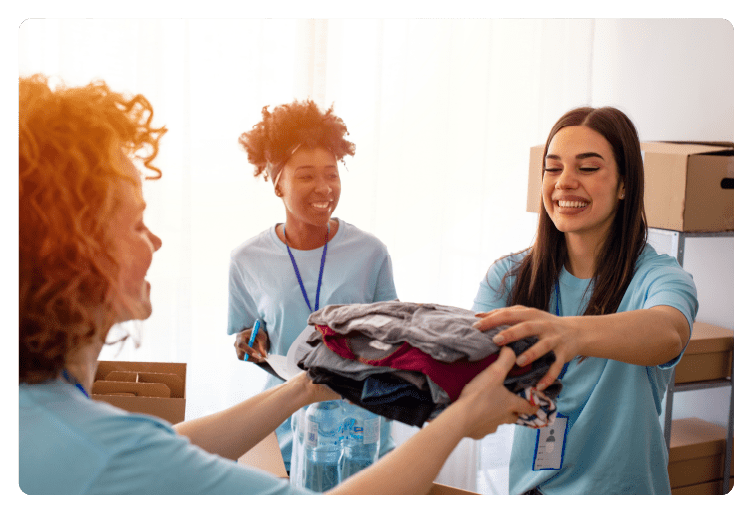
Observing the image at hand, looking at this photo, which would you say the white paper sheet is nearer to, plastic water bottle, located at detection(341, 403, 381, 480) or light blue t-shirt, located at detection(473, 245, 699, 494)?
plastic water bottle, located at detection(341, 403, 381, 480)

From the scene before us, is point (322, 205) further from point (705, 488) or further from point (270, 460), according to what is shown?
point (705, 488)

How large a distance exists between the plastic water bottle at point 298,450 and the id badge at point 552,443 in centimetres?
45

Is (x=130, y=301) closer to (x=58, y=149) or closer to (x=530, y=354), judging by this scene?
(x=58, y=149)

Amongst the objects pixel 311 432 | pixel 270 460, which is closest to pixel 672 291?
pixel 311 432

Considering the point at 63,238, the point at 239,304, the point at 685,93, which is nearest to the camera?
the point at 63,238

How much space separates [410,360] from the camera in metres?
0.90

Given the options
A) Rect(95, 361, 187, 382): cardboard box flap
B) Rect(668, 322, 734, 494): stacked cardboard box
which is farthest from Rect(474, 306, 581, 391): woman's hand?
Rect(668, 322, 734, 494): stacked cardboard box

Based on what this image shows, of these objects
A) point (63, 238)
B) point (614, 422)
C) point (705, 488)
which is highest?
point (63, 238)

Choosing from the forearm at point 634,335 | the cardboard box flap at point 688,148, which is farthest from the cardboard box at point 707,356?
the forearm at point 634,335

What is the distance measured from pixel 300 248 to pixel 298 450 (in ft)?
1.58

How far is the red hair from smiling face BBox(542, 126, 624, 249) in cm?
79

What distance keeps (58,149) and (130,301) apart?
22 cm

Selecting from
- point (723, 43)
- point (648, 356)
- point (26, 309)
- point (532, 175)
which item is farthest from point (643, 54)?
point (26, 309)

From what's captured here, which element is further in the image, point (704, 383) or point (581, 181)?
point (704, 383)
